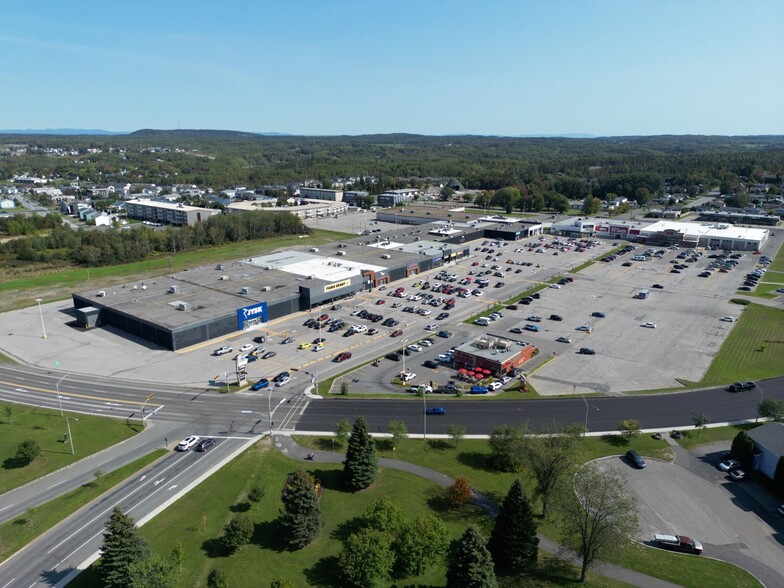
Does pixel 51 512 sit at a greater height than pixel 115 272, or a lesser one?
lesser

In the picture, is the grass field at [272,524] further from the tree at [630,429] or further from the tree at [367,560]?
the tree at [630,429]

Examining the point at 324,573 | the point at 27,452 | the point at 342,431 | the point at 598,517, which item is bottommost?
the point at 324,573

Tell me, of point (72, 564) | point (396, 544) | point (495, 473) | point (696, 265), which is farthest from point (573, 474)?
point (696, 265)

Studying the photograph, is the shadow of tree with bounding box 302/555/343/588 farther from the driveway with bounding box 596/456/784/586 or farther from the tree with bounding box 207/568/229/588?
the driveway with bounding box 596/456/784/586

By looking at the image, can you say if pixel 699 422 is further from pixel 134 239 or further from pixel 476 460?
pixel 134 239

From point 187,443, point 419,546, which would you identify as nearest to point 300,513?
point 419,546

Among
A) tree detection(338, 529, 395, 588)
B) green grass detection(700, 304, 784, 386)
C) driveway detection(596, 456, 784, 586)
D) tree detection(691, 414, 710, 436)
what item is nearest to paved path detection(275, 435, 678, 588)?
driveway detection(596, 456, 784, 586)
